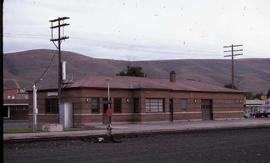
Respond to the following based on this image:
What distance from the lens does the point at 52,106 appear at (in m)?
48.8

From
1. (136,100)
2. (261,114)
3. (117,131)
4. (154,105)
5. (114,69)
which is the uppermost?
(114,69)

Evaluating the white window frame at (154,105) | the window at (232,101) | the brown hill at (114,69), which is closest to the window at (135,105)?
the white window frame at (154,105)

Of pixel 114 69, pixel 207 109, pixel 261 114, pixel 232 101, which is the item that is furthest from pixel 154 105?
pixel 114 69

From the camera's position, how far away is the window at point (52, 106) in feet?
159

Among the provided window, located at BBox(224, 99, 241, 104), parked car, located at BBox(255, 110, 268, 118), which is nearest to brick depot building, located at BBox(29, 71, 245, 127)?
window, located at BBox(224, 99, 241, 104)

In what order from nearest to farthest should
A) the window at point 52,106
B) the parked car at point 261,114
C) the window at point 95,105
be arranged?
the window at point 95,105, the window at point 52,106, the parked car at point 261,114

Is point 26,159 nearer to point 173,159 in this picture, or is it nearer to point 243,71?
point 173,159

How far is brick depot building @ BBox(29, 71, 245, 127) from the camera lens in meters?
45.4

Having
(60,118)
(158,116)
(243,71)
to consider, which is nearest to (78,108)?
(60,118)

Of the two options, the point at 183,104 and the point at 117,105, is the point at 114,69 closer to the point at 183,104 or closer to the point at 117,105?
the point at 183,104

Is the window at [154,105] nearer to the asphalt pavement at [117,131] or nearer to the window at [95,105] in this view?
the asphalt pavement at [117,131]

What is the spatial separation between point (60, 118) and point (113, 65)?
469ft

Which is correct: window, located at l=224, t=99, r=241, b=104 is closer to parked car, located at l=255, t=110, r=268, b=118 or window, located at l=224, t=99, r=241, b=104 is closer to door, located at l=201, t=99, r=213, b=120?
door, located at l=201, t=99, r=213, b=120

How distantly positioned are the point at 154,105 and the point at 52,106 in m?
9.77
